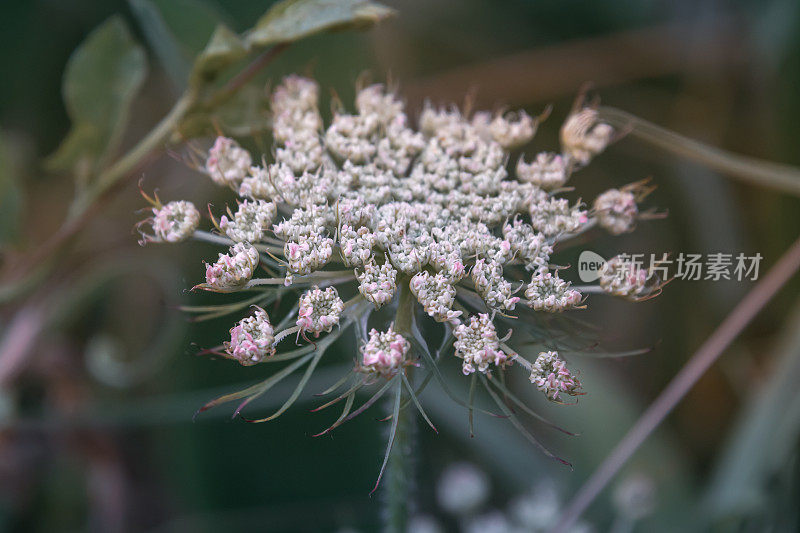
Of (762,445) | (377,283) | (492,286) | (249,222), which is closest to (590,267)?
(492,286)

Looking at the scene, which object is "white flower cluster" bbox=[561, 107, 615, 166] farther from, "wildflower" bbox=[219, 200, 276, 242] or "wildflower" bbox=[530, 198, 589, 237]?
"wildflower" bbox=[219, 200, 276, 242]

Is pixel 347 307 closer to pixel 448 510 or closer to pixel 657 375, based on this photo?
pixel 448 510

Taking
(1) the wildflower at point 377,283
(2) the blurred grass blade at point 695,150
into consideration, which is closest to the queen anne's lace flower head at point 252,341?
(1) the wildflower at point 377,283

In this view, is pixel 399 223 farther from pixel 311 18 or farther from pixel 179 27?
pixel 179 27

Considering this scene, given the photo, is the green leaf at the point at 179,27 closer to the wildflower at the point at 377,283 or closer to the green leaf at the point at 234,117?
the green leaf at the point at 234,117

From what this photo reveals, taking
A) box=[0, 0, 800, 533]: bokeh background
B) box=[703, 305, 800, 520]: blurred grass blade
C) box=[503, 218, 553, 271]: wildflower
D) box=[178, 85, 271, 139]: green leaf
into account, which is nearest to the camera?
box=[503, 218, 553, 271]: wildflower

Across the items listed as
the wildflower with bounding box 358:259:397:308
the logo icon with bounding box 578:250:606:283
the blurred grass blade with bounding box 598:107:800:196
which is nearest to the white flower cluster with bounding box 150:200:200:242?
the wildflower with bounding box 358:259:397:308

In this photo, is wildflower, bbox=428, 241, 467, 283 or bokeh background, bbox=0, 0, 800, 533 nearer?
wildflower, bbox=428, 241, 467, 283
